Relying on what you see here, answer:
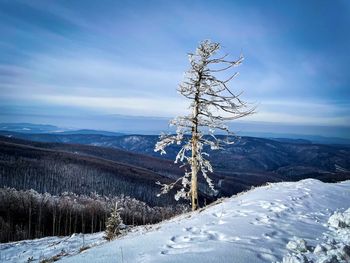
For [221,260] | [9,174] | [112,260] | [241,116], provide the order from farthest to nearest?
[9,174] → [241,116] → [112,260] → [221,260]

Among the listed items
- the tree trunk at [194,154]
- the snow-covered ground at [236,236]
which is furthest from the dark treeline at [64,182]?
the snow-covered ground at [236,236]

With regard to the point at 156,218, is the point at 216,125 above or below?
above

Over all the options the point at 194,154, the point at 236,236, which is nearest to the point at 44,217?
the point at 194,154

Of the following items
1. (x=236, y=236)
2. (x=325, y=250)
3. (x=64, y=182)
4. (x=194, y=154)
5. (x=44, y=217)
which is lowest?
(x=64, y=182)

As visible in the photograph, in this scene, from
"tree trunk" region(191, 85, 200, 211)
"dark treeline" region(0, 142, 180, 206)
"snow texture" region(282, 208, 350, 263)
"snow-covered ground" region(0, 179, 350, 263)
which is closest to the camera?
"snow texture" region(282, 208, 350, 263)

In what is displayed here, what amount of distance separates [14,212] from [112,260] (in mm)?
106563

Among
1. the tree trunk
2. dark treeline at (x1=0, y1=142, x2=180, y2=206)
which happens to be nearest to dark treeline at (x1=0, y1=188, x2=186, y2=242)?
dark treeline at (x1=0, y1=142, x2=180, y2=206)

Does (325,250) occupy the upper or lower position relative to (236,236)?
upper

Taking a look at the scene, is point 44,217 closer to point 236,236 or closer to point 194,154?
point 194,154

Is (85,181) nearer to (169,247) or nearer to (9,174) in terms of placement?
(9,174)

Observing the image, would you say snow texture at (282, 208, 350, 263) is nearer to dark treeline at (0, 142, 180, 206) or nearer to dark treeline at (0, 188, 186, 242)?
dark treeline at (0, 188, 186, 242)

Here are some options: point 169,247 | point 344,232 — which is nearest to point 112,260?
point 169,247

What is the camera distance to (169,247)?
7.57 m

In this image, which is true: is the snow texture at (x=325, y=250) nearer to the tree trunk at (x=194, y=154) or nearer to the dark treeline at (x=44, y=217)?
the tree trunk at (x=194, y=154)
